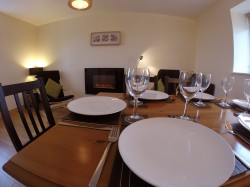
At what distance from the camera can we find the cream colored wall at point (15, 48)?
113 inches

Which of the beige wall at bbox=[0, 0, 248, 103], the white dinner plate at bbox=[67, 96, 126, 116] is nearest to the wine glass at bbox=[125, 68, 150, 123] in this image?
the white dinner plate at bbox=[67, 96, 126, 116]

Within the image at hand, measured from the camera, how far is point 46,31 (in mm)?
3701

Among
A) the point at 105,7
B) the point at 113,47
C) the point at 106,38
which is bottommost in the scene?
the point at 113,47

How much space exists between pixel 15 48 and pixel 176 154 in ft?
13.4

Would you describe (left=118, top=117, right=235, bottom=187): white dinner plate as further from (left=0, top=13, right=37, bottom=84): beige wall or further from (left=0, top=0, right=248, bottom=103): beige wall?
(left=0, top=13, right=37, bottom=84): beige wall

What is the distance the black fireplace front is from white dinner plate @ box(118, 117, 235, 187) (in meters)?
2.93

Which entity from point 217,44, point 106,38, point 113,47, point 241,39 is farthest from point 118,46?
point 241,39

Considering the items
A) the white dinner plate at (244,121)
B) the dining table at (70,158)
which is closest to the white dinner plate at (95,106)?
the dining table at (70,158)

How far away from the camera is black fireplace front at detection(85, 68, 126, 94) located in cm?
337

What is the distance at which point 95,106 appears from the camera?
0.71 metres

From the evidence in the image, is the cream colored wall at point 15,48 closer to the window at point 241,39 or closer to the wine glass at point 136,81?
the wine glass at point 136,81

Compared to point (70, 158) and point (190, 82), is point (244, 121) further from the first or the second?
point (70, 158)

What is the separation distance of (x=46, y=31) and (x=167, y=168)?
4.50 m

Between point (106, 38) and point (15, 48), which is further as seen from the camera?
point (106, 38)
